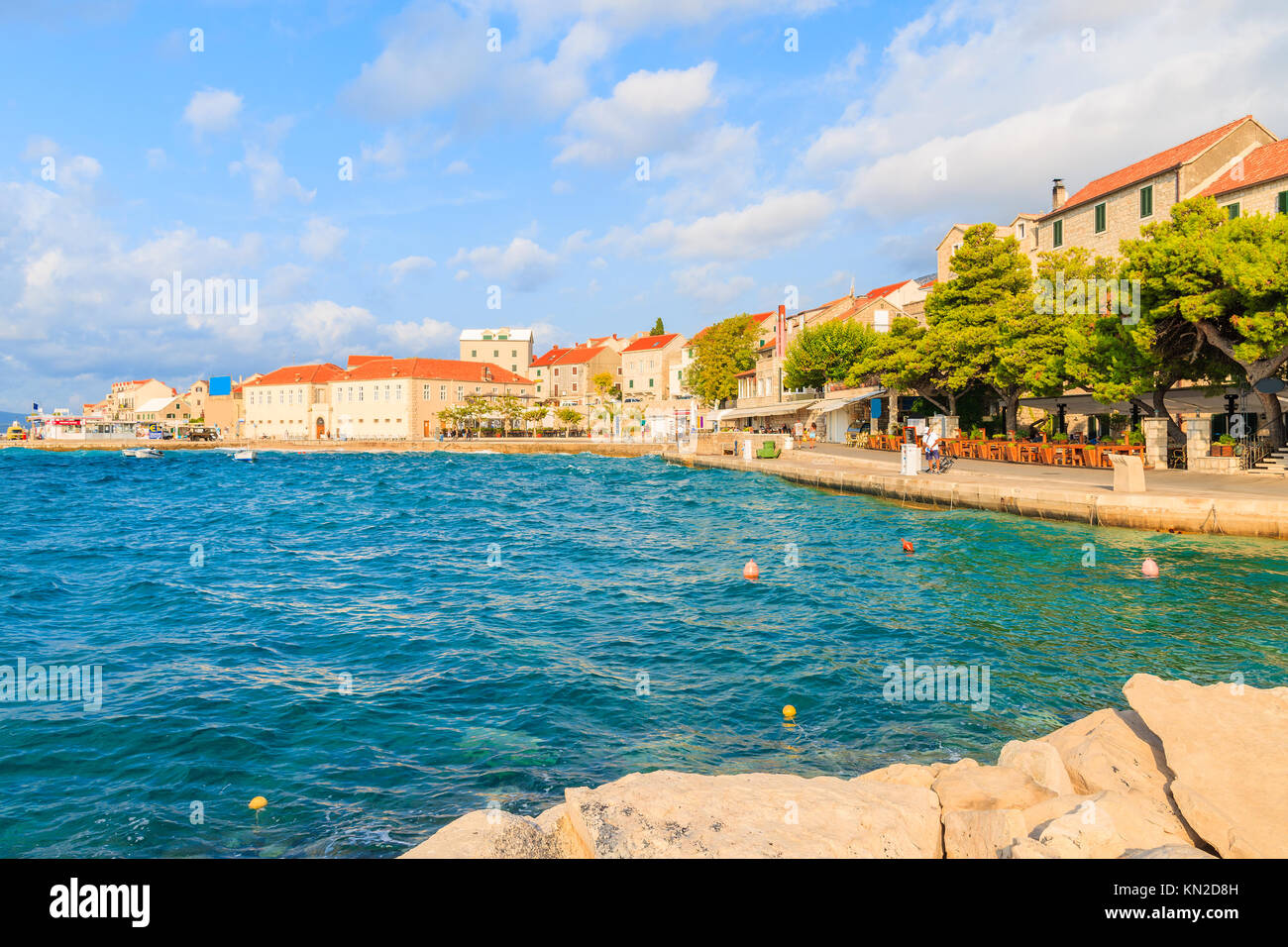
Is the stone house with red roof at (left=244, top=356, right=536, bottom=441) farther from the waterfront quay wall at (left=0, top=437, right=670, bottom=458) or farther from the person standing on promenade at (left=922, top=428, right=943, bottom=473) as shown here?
the person standing on promenade at (left=922, top=428, right=943, bottom=473)

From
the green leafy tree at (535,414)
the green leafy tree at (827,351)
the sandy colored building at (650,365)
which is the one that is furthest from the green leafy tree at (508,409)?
the green leafy tree at (827,351)

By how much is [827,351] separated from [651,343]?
43750mm

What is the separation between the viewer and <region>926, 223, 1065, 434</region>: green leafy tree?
32469 millimetres

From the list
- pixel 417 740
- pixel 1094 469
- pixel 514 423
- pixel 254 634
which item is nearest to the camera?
pixel 417 740

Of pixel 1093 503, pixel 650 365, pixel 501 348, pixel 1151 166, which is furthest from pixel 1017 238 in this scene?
pixel 501 348

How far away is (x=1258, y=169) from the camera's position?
32094 mm

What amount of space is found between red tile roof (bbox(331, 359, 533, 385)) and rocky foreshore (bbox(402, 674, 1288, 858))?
9329cm

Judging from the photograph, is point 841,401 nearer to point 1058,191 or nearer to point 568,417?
point 1058,191

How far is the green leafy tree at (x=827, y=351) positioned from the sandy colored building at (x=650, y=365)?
3600cm

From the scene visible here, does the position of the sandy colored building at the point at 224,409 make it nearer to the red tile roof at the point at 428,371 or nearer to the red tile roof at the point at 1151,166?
the red tile roof at the point at 428,371

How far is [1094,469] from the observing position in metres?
26.0
